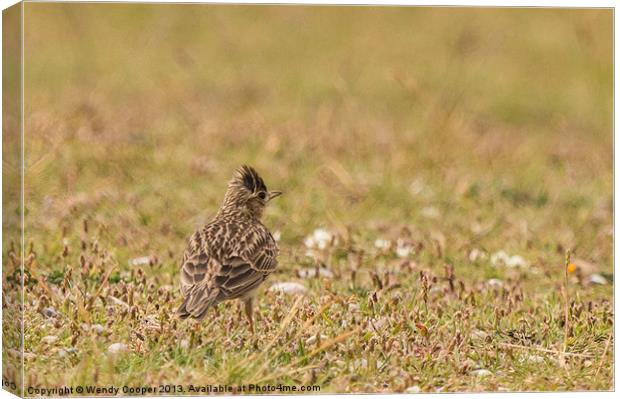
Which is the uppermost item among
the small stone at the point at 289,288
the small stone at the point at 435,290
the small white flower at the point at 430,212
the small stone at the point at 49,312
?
the small white flower at the point at 430,212

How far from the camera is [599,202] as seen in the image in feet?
35.1

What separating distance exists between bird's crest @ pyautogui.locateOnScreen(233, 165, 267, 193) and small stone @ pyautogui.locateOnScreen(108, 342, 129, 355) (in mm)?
1462

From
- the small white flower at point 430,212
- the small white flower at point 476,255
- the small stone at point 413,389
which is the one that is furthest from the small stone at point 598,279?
the small stone at point 413,389

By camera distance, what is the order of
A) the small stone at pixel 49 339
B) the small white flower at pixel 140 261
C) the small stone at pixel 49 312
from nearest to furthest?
the small stone at pixel 49 339 < the small stone at pixel 49 312 < the small white flower at pixel 140 261

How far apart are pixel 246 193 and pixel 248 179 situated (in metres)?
0.10

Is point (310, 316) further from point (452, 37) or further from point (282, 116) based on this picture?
point (452, 37)

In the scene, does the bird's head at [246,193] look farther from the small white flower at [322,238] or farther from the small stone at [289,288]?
the small white flower at [322,238]

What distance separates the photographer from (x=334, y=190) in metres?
10.4

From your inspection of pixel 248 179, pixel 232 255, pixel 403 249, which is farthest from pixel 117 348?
pixel 403 249

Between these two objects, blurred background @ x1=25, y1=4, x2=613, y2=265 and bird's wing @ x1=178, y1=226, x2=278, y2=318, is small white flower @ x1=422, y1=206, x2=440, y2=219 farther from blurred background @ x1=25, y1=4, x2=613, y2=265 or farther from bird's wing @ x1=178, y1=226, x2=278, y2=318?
bird's wing @ x1=178, y1=226, x2=278, y2=318

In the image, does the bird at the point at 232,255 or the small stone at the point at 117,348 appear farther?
the bird at the point at 232,255

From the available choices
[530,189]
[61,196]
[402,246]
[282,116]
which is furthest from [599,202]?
[61,196]

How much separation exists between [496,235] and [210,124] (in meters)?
3.38

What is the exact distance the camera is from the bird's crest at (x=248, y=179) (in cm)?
710
